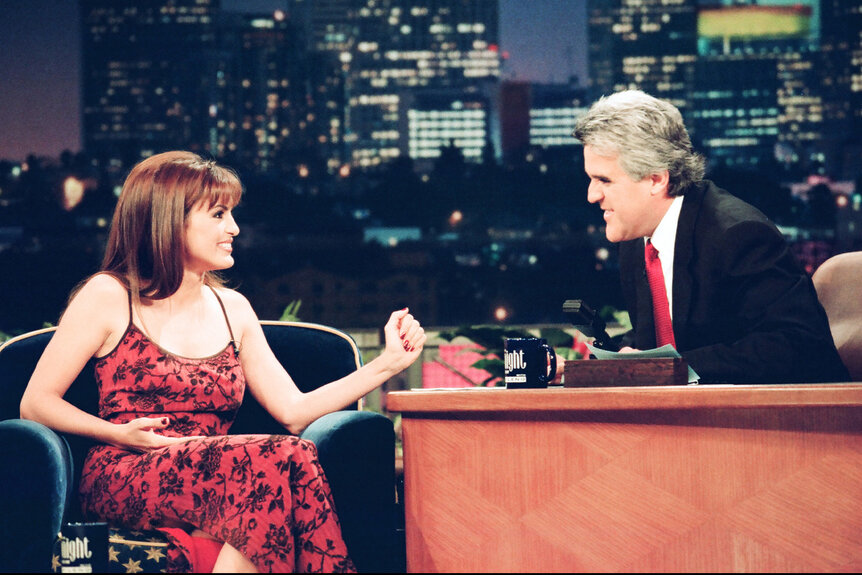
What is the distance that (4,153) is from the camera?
7.99 metres

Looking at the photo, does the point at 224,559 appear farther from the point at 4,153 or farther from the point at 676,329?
the point at 4,153

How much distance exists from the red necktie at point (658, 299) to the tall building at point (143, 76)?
793 centimetres

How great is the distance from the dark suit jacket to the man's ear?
64 mm

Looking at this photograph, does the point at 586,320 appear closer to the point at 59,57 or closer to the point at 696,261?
the point at 696,261

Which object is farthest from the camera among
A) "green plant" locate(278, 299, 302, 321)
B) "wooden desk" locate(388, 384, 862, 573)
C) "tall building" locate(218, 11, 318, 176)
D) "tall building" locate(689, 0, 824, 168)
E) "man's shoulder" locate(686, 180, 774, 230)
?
"tall building" locate(218, 11, 318, 176)

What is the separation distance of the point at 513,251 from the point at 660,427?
11156mm

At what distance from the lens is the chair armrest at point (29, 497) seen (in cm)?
175

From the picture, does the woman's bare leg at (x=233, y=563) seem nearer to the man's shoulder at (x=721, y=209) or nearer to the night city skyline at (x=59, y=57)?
the man's shoulder at (x=721, y=209)

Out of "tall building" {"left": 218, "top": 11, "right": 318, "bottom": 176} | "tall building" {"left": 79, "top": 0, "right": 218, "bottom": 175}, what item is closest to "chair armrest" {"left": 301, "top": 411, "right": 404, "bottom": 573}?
"tall building" {"left": 79, "top": 0, "right": 218, "bottom": 175}

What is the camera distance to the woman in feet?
5.78

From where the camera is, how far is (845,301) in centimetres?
227

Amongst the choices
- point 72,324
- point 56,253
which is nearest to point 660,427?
point 72,324

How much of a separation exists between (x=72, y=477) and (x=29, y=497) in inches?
7.3

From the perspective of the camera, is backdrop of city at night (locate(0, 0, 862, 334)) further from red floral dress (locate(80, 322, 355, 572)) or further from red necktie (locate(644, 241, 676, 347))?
red floral dress (locate(80, 322, 355, 572))
